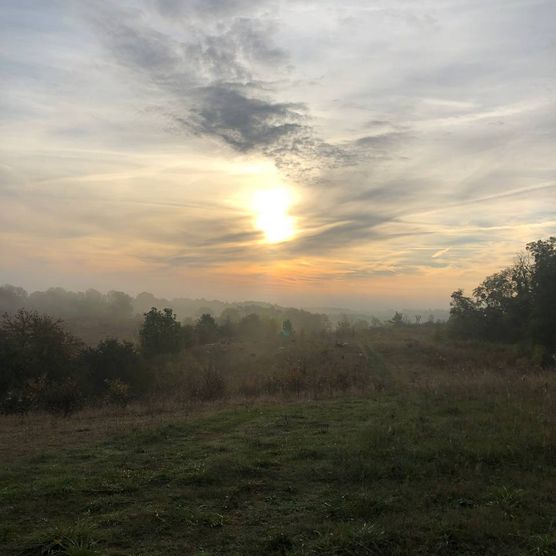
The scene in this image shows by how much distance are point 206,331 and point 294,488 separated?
4909 centimetres

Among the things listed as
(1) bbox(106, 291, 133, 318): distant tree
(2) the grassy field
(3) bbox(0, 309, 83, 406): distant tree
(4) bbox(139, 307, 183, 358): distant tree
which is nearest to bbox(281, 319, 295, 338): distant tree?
(4) bbox(139, 307, 183, 358): distant tree

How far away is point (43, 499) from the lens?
769cm

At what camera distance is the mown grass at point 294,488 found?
241 inches

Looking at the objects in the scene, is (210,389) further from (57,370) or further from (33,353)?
(33,353)

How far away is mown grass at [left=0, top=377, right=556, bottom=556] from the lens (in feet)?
20.1

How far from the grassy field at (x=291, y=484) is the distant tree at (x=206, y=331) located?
3952 centimetres

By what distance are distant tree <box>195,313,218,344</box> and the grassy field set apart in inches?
1556

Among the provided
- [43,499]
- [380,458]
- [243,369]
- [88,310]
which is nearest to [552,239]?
[243,369]

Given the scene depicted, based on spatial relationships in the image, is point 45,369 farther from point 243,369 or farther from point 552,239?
point 552,239

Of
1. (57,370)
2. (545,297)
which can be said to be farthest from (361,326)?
(57,370)

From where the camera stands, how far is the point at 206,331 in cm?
5647

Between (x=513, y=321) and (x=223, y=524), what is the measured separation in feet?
149

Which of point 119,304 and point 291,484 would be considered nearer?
point 291,484

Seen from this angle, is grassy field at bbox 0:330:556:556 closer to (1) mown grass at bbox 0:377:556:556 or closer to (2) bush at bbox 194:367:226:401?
(1) mown grass at bbox 0:377:556:556
